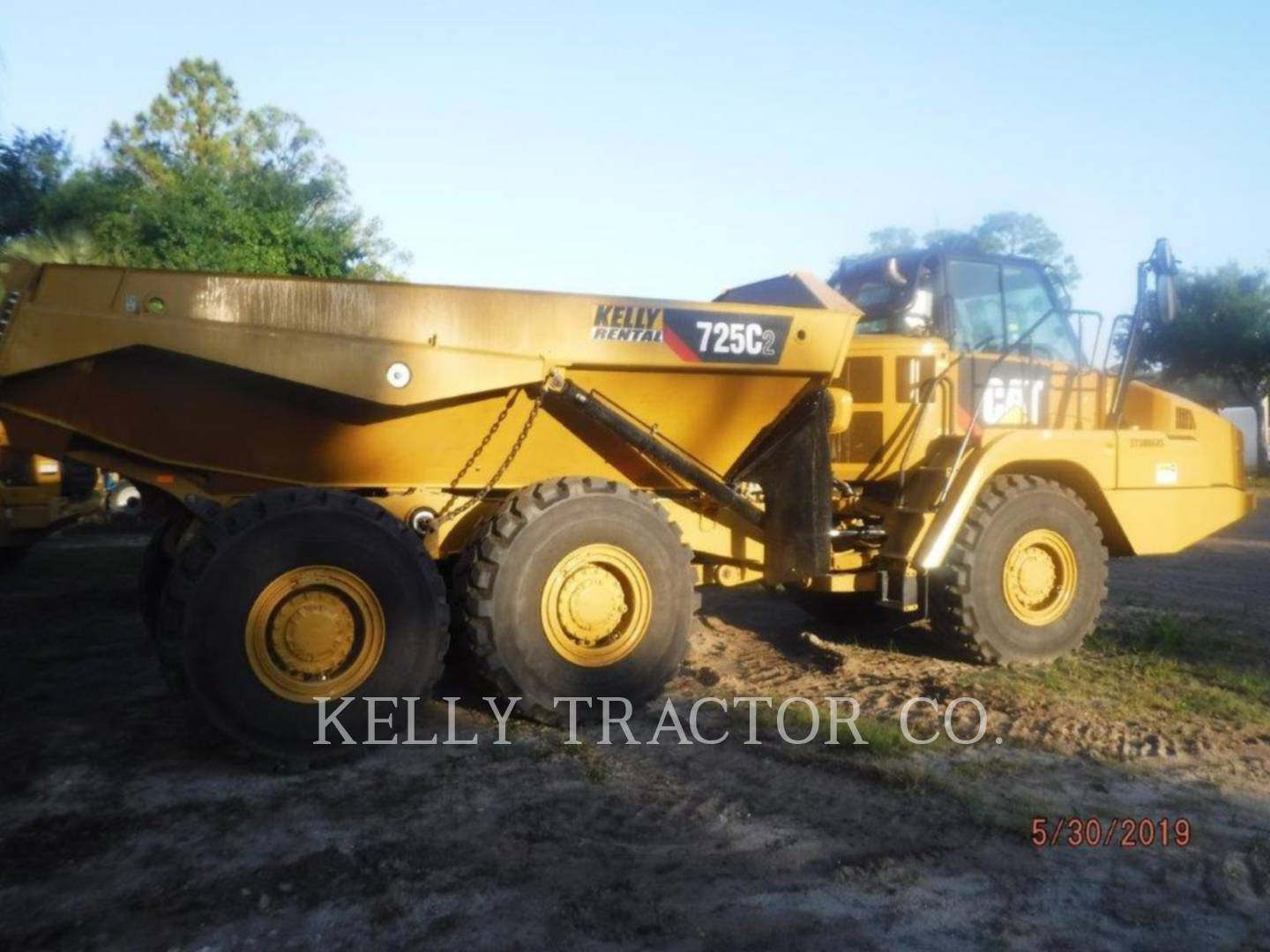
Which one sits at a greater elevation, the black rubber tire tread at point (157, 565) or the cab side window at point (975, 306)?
the cab side window at point (975, 306)

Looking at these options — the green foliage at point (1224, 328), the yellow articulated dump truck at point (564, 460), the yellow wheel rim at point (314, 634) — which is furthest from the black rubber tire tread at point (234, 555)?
the green foliage at point (1224, 328)

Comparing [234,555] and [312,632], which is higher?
[234,555]

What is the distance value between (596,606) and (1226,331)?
2992 centimetres

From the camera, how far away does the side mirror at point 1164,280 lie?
648cm

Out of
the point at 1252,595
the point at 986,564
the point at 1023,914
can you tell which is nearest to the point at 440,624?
the point at 1023,914

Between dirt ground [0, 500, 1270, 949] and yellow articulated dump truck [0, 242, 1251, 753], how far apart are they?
1.68 ft

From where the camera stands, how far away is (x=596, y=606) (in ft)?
17.5

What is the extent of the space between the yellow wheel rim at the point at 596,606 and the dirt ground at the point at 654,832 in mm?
422

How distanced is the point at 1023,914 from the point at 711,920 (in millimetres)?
995

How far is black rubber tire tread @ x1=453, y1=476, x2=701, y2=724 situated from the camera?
5.00 metres

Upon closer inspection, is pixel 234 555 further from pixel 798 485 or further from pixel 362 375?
pixel 798 485

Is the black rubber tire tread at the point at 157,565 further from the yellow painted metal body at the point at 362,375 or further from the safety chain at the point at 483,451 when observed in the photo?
the safety chain at the point at 483,451

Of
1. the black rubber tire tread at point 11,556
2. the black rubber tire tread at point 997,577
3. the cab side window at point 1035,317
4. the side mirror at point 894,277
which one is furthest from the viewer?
the black rubber tire tread at point 11,556
